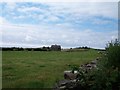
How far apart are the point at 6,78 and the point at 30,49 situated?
1431 inches

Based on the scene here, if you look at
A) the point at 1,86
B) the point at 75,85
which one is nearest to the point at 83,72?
the point at 75,85

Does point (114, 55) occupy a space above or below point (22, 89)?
above

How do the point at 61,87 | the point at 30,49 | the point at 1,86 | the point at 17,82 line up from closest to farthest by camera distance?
the point at 61,87
the point at 1,86
the point at 17,82
the point at 30,49

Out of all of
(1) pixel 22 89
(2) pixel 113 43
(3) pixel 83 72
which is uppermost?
(2) pixel 113 43

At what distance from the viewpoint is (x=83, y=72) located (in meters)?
10.6

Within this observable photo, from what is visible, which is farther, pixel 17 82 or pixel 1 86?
pixel 17 82

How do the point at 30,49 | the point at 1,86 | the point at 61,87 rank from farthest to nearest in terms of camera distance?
the point at 30,49, the point at 1,86, the point at 61,87

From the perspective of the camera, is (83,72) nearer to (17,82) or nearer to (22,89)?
(22,89)

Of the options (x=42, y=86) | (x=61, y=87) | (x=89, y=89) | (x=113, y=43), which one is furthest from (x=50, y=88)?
(x=113, y=43)

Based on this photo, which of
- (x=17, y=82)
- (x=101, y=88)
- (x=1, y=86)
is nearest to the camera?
(x=101, y=88)

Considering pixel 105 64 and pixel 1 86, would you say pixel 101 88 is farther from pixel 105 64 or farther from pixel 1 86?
pixel 1 86

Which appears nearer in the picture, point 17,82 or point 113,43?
point 113,43

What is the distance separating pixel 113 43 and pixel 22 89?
395 cm

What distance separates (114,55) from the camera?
431 inches
